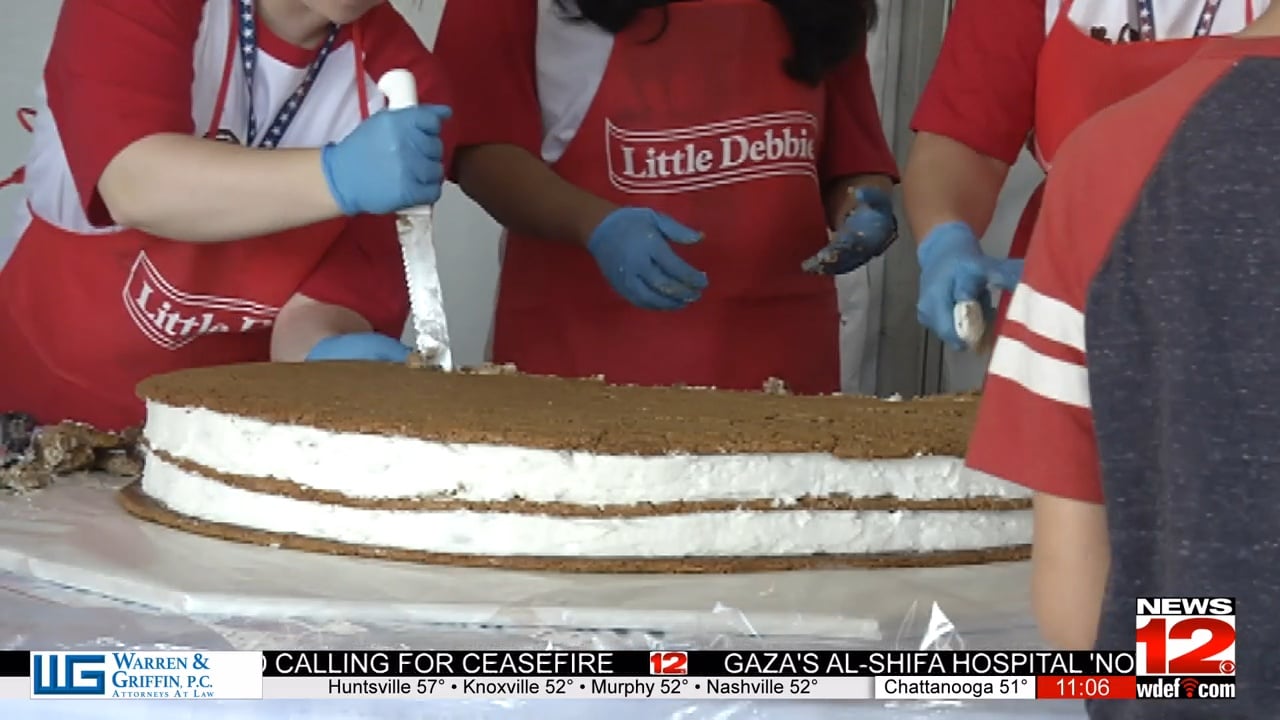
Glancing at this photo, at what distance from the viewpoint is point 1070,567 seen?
74cm

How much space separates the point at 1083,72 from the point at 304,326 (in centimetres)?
94

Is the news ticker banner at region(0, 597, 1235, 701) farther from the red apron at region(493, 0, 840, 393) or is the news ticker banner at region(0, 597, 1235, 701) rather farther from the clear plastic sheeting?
the red apron at region(493, 0, 840, 393)

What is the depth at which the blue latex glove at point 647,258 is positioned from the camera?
1782 mm

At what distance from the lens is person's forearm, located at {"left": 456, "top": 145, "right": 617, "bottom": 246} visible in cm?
191

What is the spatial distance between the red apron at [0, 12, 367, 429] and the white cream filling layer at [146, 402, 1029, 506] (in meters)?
0.55

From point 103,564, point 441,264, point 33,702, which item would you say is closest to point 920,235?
point 103,564

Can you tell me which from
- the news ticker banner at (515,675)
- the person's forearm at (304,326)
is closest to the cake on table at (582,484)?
the news ticker banner at (515,675)

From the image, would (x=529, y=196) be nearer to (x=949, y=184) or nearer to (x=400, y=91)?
(x=400, y=91)

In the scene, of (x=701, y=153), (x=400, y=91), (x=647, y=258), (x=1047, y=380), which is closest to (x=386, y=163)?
(x=400, y=91)

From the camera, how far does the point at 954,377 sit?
274 centimetres

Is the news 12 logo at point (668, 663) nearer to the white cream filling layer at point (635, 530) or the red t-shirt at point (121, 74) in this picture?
the white cream filling layer at point (635, 530)

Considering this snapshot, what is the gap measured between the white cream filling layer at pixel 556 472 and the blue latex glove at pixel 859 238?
0.73 m

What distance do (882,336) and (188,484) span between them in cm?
208

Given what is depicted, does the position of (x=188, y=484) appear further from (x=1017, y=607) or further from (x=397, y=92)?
(x=1017, y=607)
